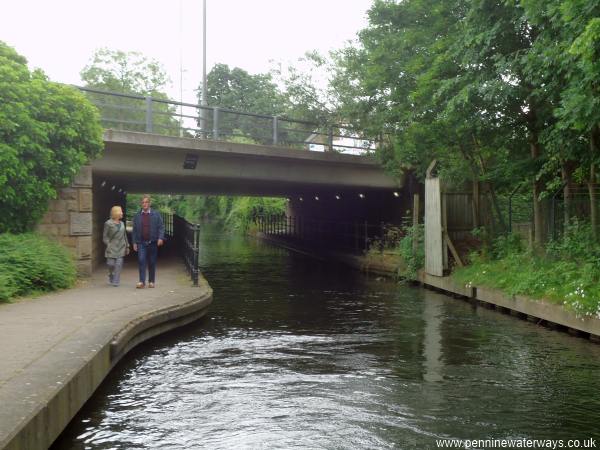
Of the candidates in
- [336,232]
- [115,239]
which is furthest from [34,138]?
[336,232]

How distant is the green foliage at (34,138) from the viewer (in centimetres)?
1302

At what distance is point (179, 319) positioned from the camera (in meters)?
11.2

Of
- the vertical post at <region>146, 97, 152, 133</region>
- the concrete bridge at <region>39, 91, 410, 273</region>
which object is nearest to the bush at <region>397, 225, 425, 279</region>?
the concrete bridge at <region>39, 91, 410, 273</region>

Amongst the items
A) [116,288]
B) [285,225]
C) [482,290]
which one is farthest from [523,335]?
[285,225]

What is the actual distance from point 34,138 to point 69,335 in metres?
6.79

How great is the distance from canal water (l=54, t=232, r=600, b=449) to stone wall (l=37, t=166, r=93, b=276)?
3.80 meters

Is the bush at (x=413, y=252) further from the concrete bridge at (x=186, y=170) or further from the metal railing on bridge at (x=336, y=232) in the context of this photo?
the concrete bridge at (x=186, y=170)

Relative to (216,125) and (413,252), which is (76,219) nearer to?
(216,125)

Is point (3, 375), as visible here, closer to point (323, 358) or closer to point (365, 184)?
point (323, 358)

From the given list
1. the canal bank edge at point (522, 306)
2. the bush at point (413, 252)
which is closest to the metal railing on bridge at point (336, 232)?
the bush at point (413, 252)

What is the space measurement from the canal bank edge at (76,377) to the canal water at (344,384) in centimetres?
23

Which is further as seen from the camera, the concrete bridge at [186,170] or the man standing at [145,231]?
the concrete bridge at [186,170]

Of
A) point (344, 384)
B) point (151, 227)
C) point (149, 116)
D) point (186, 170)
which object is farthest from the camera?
point (186, 170)

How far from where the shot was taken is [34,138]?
13398mm
